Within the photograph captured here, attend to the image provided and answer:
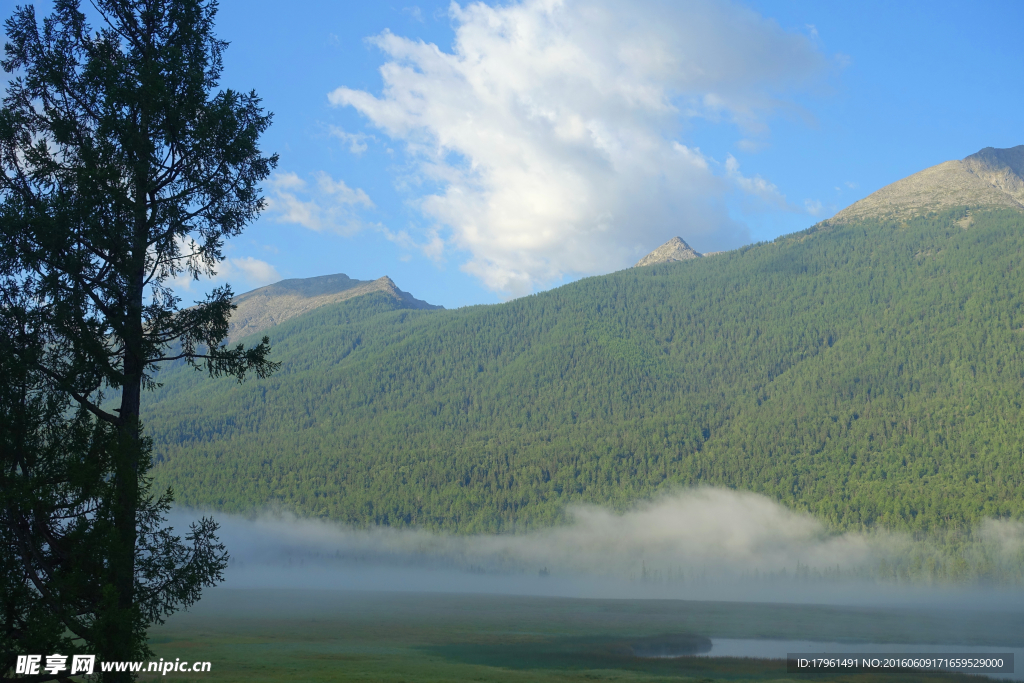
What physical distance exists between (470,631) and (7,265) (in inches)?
6243

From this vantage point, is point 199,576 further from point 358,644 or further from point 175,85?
point 358,644

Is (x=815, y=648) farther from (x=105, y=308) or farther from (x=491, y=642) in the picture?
(x=105, y=308)

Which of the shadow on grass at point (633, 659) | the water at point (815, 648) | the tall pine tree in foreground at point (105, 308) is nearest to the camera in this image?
the tall pine tree in foreground at point (105, 308)

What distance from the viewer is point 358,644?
138 metres

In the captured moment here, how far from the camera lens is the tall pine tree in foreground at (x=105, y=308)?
16.6 m

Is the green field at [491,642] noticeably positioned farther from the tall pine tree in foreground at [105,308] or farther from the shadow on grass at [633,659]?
the tall pine tree in foreground at [105,308]

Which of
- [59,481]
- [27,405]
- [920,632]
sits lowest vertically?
[920,632]

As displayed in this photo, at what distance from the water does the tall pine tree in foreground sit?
5358 inches

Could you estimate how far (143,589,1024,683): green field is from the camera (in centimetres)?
10006

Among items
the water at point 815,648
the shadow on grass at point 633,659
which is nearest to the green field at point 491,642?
the shadow on grass at point 633,659

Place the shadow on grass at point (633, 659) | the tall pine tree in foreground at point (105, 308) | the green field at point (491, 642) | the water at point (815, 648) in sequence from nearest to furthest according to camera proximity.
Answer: the tall pine tree in foreground at point (105, 308)
the green field at point (491, 642)
the shadow on grass at point (633, 659)
the water at point (815, 648)

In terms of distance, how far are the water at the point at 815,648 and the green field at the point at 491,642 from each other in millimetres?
6809

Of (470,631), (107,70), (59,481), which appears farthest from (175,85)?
(470,631)

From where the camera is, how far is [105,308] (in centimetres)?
1791
